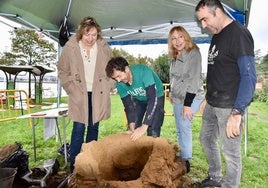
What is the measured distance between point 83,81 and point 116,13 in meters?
2.33

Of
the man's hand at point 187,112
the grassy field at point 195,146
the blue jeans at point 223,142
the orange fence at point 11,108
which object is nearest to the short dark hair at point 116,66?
the blue jeans at point 223,142

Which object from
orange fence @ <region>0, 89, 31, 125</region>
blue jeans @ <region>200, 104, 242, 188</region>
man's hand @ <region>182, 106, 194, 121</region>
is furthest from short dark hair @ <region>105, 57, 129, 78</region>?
orange fence @ <region>0, 89, 31, 125</region>

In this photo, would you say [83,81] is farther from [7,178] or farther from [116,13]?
[116,13]

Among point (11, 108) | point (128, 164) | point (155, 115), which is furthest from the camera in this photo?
point (11, 108)

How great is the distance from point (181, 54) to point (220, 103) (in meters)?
1.00

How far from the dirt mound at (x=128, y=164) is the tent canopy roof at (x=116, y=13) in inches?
99.9

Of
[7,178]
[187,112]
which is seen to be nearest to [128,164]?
[7,178]

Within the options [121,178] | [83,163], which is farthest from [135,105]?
[83,163]

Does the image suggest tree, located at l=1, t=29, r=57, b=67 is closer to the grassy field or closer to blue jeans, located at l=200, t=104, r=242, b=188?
the grassy field

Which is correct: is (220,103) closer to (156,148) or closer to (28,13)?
(156,148)

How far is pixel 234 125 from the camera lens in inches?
83.5

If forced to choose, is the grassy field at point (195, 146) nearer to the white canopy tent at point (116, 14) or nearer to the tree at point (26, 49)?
the white canopy tent at point (116, 14)

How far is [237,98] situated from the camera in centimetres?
212

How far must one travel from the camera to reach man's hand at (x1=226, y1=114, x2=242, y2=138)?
211 centimetres
